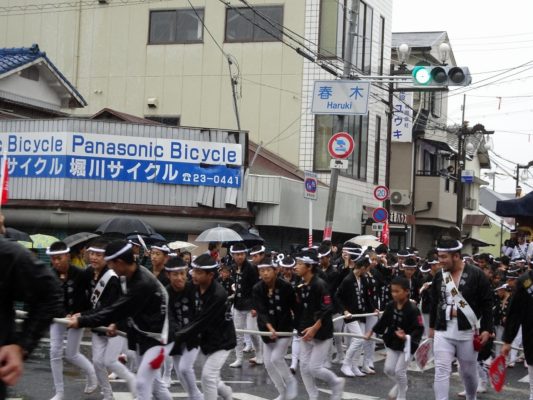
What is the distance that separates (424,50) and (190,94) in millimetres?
12986

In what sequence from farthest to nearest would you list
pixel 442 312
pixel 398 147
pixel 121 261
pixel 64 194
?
pixel 398 147 < pixel 64 194 < pixel 442 312 < pixel 121 261

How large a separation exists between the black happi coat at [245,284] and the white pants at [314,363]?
467cm

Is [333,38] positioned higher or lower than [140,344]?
higher

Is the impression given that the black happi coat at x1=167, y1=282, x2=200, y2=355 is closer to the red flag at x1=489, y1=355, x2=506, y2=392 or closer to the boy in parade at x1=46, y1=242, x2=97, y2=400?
the boy in parade at x1=46, y1=242, x2=97, y2=400

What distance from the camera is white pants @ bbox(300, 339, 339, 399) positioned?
10.3 m

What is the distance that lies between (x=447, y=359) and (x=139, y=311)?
3412mm

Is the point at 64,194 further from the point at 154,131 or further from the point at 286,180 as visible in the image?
the point at 286,180

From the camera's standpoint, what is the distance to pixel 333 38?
1217 inches

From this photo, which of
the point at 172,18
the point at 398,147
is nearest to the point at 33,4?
the point at 172,18

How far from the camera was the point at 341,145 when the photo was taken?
20562 mm

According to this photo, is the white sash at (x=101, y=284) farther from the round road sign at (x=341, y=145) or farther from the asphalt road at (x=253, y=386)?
the round road sign at (x=341, y=145)

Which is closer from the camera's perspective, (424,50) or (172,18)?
(172,18)

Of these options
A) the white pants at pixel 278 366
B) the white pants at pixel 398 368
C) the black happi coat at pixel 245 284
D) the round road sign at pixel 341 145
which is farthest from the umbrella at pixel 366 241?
the white pants at pixel 278 366

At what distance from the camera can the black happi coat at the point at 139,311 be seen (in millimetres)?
8055
